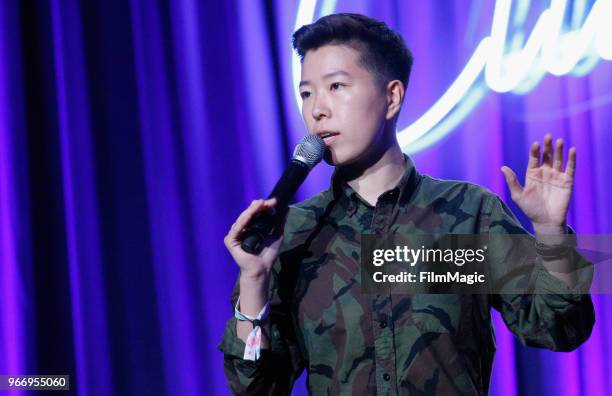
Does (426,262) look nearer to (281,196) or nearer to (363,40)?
(281,196)

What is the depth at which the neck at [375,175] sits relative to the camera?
141cm

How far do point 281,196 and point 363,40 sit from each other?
44 centimetres

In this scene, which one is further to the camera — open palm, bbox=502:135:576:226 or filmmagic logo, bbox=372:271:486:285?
filmmagic logo, bbox=372:271:486:285

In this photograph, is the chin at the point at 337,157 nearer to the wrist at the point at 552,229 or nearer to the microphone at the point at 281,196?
the microphone at the point at 281,196

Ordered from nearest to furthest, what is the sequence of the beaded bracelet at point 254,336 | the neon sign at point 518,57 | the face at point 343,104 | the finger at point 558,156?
the finger at point 558,156, the beaded bracelet at point 254,336, the face at point 343,104, the neon sign at point 518,57

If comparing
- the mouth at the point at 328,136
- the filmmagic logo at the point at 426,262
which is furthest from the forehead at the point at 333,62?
the filmmagic logo at the point at 426,262

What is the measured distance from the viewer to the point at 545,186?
1.16 meters

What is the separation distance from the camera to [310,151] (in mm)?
1288

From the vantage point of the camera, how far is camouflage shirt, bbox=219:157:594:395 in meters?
1.20

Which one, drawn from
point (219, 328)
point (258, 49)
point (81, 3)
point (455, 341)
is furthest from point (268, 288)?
point (81, 3)

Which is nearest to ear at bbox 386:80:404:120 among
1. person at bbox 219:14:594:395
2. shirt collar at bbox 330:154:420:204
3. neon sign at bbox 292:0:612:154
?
person at bbox 219:14:594:395

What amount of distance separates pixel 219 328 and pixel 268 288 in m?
0.99

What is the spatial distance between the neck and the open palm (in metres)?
0.31

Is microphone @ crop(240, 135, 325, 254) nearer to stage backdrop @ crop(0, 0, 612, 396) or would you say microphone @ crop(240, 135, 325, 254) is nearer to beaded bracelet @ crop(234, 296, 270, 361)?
beaded bracelet @ crop(234, 296, 270, 361)
